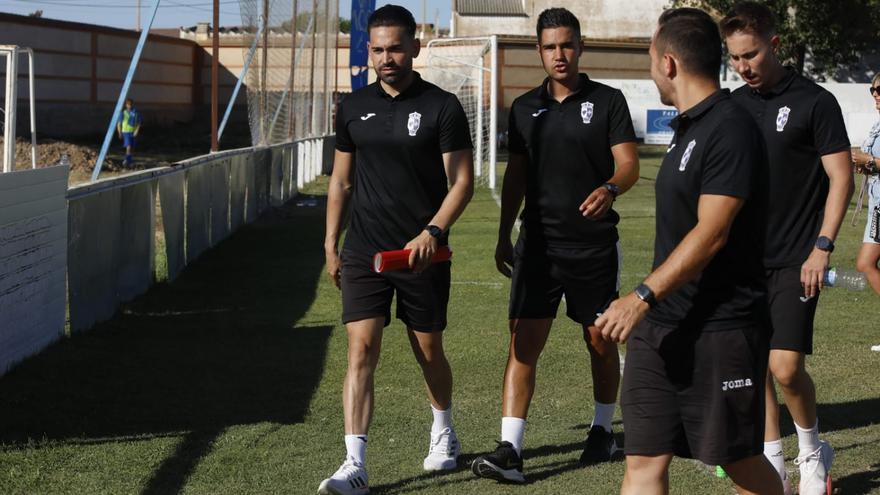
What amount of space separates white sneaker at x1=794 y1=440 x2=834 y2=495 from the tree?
39970mm

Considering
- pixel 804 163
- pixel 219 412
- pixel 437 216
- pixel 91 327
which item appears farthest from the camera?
pixel 91 327

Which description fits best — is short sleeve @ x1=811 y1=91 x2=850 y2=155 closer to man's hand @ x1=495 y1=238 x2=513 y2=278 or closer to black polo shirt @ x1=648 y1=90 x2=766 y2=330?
black polo shirt @ x1=648 y1=90 x2=766 y2=330

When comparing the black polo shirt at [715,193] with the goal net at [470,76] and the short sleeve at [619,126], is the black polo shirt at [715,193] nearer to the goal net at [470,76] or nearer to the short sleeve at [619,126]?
the short sleeve at [619,126]

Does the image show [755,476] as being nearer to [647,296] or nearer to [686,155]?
[647,296]

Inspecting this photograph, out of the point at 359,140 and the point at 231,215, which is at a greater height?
the point at 359,140

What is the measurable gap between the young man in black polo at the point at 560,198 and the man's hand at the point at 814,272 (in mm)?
965

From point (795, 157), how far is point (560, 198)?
3.82ft

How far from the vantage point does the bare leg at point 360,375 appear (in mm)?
5812

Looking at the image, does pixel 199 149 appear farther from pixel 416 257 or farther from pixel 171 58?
pixel 416 257

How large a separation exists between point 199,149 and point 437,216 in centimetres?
4006

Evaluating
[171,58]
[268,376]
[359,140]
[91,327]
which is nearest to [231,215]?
[91,327]

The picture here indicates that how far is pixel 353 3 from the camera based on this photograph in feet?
89.9

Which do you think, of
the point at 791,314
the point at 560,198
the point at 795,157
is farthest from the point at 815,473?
the point at 560,198

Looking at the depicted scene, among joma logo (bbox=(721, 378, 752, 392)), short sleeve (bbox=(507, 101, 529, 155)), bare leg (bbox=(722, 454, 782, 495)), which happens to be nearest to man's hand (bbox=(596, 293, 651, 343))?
joma logo (bbox=(721, 378, 752, 392))
